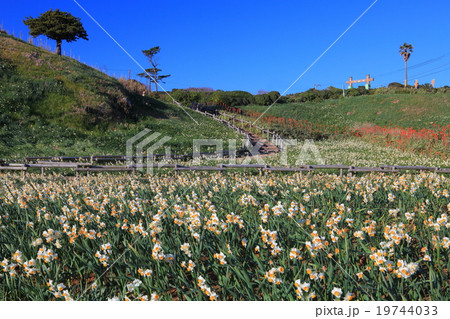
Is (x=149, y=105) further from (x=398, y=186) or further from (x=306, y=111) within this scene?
(x=398, y=186)

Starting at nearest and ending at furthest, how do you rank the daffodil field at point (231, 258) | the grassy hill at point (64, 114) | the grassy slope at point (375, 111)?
the daffodil field at point (231, 258)
the grassy hill at point (64, 114)
the grassy slope at point (375, 111)

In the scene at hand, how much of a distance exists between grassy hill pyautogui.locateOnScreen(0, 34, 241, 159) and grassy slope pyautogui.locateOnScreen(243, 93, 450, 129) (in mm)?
15628

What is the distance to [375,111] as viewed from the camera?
43.0 metres

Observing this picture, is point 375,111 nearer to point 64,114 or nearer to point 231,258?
point 64,114

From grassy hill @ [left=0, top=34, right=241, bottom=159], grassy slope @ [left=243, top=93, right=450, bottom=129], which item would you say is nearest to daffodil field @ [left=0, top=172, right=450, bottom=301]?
grassy hill @ [left=0, top=34, right=241, bottom=159]

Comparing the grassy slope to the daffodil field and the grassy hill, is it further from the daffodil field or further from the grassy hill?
the daffodil field

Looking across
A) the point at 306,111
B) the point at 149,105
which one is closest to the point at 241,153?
the point at 149,105

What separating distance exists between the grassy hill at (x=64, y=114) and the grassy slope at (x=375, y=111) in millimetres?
15628

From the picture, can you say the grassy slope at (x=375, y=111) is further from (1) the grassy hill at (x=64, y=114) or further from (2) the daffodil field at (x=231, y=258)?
(2) the daffodil field at (x=231, y=258)

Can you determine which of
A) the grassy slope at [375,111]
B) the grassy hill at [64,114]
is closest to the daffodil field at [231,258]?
the grassy hill at [64,114]

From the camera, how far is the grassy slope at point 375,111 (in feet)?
126

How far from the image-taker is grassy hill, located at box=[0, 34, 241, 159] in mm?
20906

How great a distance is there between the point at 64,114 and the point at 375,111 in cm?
3617

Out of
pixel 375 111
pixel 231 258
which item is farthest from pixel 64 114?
pixel 375 111
